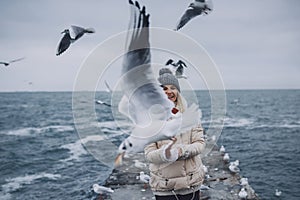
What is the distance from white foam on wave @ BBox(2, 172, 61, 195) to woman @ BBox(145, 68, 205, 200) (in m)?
10.7

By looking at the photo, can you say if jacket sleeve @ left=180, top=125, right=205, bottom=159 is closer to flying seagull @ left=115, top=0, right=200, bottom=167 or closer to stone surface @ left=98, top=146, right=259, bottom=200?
flying seagull @ left=115, top=0, right=200, bottom=167

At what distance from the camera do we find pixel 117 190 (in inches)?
292

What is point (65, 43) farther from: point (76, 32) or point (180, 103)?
point (180, 103)

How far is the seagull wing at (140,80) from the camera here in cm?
271

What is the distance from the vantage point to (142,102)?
9.89 ft

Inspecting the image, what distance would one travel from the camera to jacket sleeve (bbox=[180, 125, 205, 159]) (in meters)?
3.09

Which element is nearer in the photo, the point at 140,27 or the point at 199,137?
the point at 140,27

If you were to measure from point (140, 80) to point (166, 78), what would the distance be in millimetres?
385

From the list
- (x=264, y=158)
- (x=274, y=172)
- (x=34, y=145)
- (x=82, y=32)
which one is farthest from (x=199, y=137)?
(x=34, y=145)

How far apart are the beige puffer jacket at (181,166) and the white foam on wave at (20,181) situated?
10.7 meters

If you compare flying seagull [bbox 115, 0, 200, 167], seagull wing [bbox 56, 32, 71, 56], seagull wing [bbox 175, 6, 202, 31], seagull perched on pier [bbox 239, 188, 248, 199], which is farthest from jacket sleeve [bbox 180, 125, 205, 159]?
seagull perched on pier [bbox 239, 188, 248, 199]

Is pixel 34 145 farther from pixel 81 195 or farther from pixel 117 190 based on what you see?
pixel 117 190

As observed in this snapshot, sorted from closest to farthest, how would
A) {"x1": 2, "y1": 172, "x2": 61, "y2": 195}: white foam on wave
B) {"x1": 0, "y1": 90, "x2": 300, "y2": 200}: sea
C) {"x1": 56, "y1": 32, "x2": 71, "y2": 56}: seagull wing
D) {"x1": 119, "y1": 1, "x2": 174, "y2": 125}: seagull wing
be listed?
{"x1": 119, "y1": 1, "x2": 174, "y2": 125}: seagull wing, {"x1": 56, "y1": 32, "x2": 71, "y2": 56}: seagull wing, {"x1": 0, "y1": 90, "x2": 300, "y2": 200}: sea, {"x1": 2, "y1": 172, "x2": 61, "y2": 195}: white foam on wave

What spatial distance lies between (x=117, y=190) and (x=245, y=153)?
43.3ft
